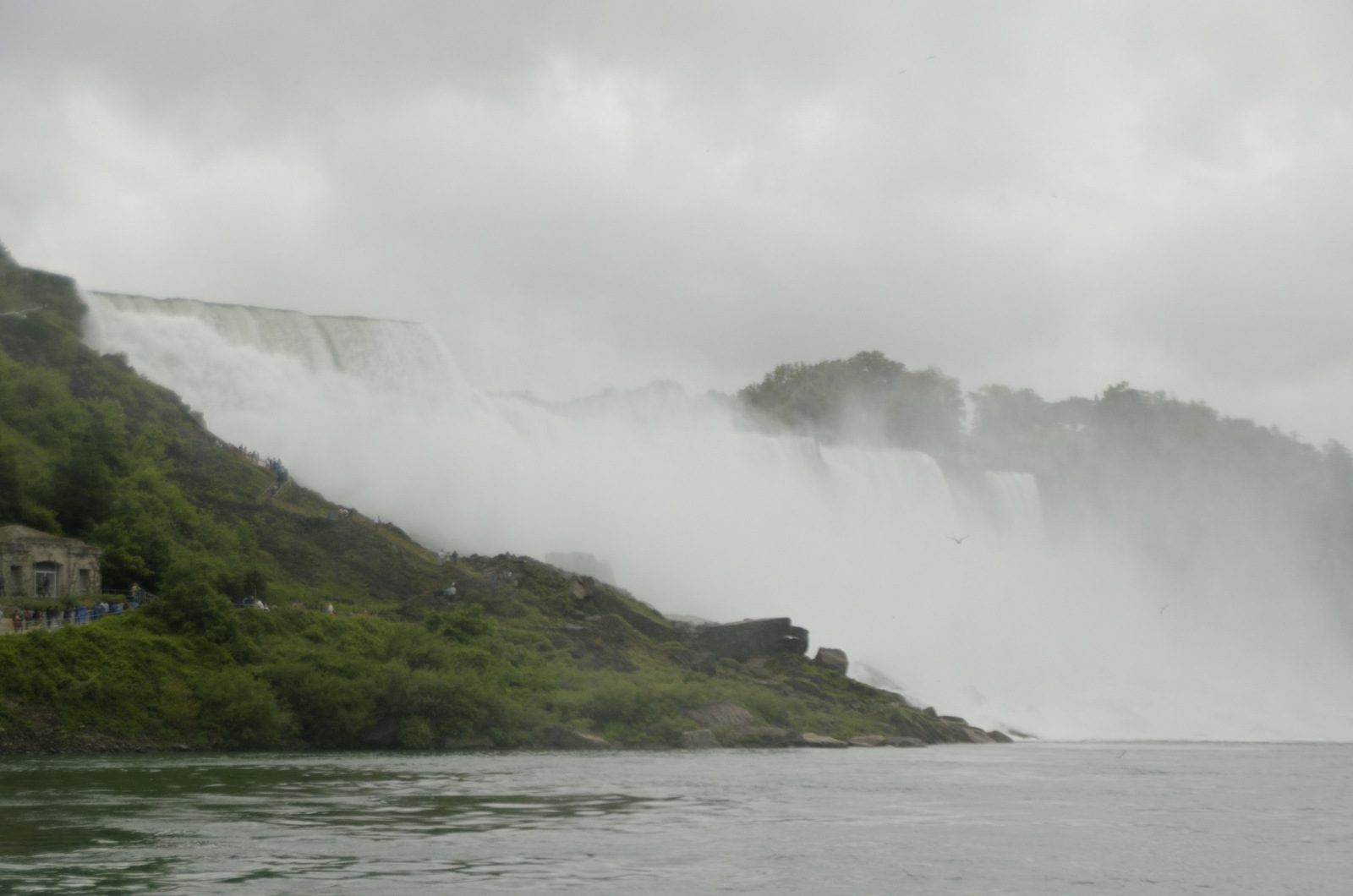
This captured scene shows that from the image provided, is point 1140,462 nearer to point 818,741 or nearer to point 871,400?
point 871,400

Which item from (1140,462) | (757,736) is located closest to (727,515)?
(757,736)

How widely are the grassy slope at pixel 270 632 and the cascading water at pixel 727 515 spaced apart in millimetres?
8064

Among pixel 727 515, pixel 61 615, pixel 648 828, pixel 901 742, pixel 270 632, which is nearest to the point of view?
pixel 648 828

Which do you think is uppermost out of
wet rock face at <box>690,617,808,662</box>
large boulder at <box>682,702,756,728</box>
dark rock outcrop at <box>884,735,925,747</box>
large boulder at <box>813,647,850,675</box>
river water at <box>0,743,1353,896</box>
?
wet rock face at <box>690,617,808,662</box>

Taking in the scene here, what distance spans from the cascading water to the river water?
36.3 metres

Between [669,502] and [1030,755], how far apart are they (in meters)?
40.6

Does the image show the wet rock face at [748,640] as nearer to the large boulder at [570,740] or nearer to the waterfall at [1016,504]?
the large boulder at [570,740]

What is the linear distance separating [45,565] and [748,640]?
30655mm

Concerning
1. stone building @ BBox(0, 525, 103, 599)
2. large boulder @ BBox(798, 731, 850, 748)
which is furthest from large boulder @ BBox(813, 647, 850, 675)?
stone building @ BBox(0, 525, 103, 599)

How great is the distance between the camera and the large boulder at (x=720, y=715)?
49031 mm

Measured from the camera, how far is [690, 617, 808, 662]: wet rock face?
60000 mm

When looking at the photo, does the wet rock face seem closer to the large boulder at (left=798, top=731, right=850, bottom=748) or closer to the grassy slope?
the grassy slope

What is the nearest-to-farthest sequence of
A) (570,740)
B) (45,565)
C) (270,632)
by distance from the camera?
(570,740)
(45,565)
(270,632)

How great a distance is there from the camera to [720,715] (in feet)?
163
